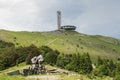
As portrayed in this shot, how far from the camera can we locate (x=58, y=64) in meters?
144

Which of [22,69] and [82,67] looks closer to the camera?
[22,69]

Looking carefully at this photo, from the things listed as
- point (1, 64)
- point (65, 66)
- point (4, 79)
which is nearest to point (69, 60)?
point (65, 66)

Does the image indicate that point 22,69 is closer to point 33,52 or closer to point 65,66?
point 33,52

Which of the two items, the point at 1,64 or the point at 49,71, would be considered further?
the point at 1,64

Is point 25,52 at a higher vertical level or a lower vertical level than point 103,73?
higher

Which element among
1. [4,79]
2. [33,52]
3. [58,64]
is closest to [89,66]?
[58,64]

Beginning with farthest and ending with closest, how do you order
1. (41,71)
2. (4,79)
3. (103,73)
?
1. (103,73)
2. (41,71)
3. (4,79)

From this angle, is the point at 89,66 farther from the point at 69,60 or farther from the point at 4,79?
the point at 4,79

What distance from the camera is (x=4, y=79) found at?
4022 centimetres

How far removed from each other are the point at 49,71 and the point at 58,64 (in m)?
25.1

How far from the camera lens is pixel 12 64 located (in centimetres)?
14050

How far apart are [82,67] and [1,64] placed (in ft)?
108

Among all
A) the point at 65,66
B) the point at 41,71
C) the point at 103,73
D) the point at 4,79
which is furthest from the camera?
the point at 65,66

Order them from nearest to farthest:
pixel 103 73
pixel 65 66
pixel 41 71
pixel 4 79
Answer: pixel 4 79, pixel 41 71, pixel 103 73, pixel 65 66
